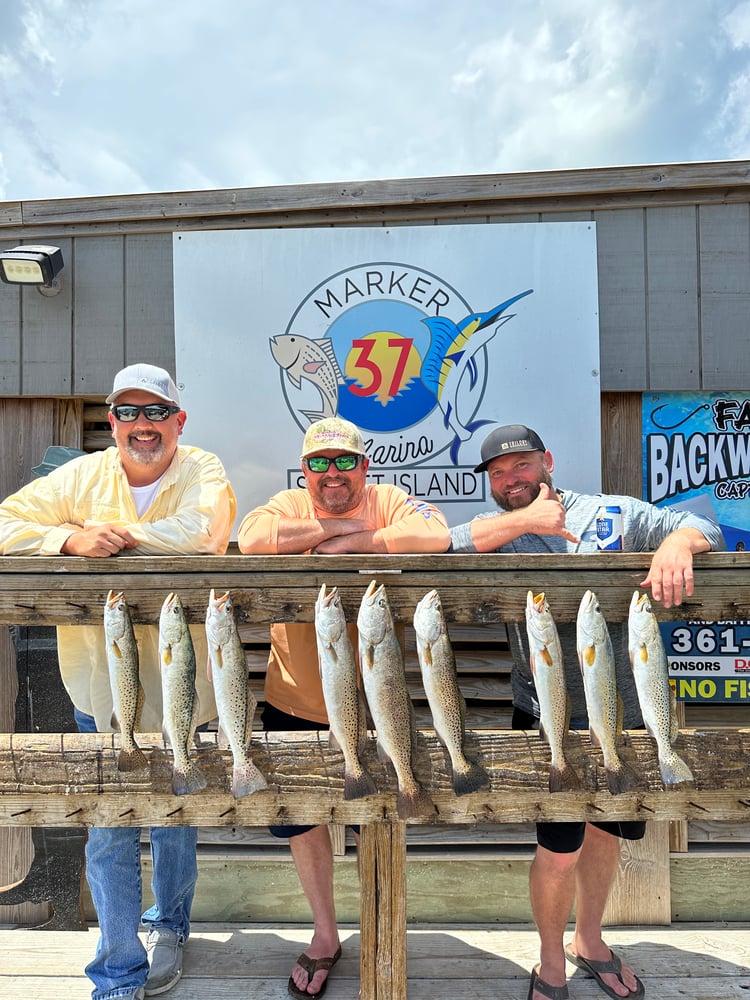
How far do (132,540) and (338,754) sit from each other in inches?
39.8

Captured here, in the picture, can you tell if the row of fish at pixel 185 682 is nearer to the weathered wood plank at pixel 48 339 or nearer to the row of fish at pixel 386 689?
the row of fish at pixel 386 689

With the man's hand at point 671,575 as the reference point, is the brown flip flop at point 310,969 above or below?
below

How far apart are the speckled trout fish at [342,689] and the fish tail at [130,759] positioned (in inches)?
25.0

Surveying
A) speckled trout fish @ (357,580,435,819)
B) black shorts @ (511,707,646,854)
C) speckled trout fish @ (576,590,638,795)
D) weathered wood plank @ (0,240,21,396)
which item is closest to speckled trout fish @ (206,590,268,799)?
speckled trout fish @ (357,580,435,819)

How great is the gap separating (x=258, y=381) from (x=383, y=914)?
2.57m

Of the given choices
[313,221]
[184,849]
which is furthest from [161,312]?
[184,849]

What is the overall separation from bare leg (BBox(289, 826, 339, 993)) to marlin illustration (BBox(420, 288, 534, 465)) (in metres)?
2.05

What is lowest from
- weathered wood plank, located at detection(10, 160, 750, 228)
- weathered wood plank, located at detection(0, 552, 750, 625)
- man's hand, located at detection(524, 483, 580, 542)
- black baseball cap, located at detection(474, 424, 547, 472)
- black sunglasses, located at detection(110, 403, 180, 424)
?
weathered wood plank, located at detection(0, 552, 750, 625)

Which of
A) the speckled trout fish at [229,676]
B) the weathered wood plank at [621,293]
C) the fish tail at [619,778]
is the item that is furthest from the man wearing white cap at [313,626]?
the weathered wood plank at [621,293]

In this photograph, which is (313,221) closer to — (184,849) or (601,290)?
(601,290)

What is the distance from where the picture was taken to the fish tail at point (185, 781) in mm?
2186

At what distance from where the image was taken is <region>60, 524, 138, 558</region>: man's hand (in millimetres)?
2367

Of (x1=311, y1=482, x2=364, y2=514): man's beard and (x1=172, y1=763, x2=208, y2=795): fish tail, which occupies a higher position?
(x1=311, y1=482, x2=364, y2=514): man's beard

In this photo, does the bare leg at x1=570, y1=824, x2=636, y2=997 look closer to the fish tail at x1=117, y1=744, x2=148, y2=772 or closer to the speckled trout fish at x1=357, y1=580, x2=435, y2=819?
the speckled trout fish at x1=357, y1=580, x2=435, y2=819
